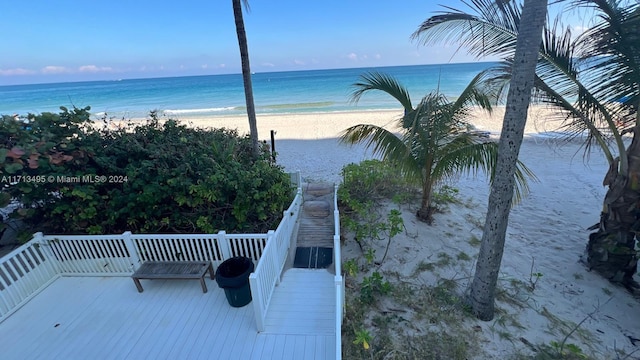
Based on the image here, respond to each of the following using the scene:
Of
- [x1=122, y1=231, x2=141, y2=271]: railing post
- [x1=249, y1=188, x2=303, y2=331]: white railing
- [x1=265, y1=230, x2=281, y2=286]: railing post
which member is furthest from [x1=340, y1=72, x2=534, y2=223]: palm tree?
[x1=122, y1=231, x2=141, y2=271]: railing post

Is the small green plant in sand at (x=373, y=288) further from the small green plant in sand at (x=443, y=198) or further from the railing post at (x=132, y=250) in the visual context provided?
the railing post at (x=132, y=250)

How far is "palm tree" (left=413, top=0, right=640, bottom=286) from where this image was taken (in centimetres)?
345

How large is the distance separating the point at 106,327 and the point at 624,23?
773 cm

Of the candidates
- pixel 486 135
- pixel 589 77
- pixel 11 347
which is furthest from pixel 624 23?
pixel 11 347

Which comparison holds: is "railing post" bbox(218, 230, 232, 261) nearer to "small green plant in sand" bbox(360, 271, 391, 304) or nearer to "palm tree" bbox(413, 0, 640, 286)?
"small green plant in sand" bbox(360, 271, 391, 304)

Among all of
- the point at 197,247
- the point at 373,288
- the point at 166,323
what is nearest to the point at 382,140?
the point at 373,288

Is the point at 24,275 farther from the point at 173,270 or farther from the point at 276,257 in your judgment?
the point at 276,257

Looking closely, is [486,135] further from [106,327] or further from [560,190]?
[106,327]

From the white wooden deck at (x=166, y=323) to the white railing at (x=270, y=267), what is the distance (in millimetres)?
200

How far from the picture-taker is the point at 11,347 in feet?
11.5

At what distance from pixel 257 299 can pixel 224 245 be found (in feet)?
4.53

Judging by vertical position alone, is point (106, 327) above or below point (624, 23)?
below

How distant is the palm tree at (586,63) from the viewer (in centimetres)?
345

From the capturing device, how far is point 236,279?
12.4 feet
